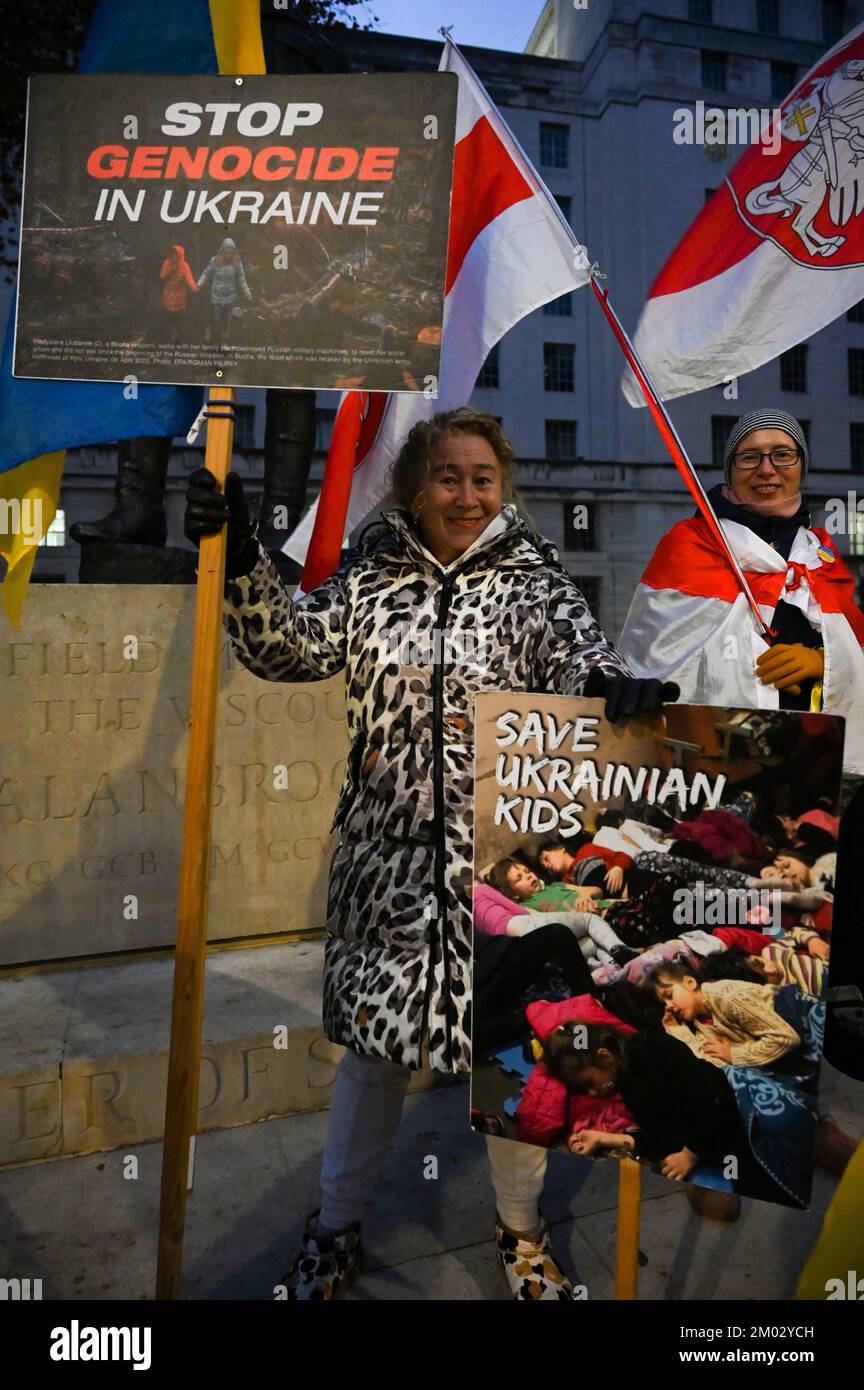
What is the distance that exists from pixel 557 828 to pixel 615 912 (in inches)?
7.4

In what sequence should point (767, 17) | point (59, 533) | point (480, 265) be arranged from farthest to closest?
point (767, 17) → point (59, 533) → point (480, 265)

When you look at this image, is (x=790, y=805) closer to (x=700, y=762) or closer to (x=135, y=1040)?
(x=700, y=762)

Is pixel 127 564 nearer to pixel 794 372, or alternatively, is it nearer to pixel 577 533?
pixel 577 533

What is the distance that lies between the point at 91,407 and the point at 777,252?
2.13 meters

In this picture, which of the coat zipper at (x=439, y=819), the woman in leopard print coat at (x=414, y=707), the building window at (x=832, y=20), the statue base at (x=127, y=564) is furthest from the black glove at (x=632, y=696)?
the building window at (x=832, y=20)

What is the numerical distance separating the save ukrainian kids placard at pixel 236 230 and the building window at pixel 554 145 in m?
31.8

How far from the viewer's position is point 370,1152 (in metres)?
2.26

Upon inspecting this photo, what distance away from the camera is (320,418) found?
27047 millimetres

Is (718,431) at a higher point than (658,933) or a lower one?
higher

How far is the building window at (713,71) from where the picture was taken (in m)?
29.8

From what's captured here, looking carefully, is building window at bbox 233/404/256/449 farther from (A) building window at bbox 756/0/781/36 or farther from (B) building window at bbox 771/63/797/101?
(A) building window at bbox 756/0/781/36

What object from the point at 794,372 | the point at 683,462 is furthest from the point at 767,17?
the point at 683,462
